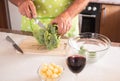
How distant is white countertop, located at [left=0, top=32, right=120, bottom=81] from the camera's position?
102 centimetres

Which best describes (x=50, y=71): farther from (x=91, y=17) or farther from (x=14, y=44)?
(x=91, y=17)

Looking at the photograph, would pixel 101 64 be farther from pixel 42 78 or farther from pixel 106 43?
pixel 42 78

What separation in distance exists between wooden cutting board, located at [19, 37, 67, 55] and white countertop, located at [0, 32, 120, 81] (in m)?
0.03

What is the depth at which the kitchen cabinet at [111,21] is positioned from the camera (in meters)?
2.29

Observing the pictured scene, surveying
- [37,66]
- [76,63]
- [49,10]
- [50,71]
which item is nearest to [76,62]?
[76,63]

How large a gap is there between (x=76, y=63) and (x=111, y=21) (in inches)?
59.9

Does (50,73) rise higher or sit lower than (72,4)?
lower

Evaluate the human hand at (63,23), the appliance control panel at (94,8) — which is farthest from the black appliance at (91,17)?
the human hand at (63,23)

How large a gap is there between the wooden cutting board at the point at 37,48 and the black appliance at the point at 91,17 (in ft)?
3.65

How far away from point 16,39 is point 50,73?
1.54 feet

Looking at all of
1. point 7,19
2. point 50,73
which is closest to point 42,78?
point 50,73

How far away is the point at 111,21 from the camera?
2.37m

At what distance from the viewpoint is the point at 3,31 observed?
145 cm

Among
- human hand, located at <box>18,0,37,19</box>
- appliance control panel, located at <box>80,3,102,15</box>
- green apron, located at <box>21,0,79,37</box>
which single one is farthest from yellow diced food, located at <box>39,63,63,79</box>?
appliance control panel, located at <box>80,3,102,15</box>
